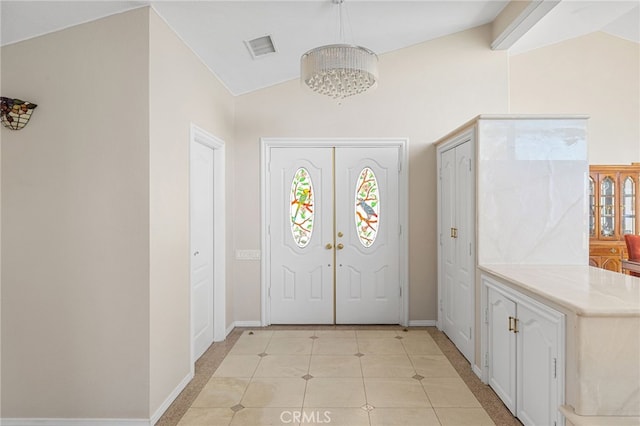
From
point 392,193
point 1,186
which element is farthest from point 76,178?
point 392,193

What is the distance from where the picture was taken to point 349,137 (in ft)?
13.9

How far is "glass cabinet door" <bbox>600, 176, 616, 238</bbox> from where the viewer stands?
5121 mm

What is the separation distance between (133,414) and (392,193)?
3.20 meters

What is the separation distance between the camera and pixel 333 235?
4348 mm

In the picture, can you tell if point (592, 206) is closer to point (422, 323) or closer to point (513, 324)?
point (422, 323)

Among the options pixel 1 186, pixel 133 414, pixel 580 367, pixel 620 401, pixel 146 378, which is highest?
pixel 1 186

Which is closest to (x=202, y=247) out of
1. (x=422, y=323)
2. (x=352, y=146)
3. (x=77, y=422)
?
(x=77, y=422)

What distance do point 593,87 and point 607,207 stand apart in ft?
5.51

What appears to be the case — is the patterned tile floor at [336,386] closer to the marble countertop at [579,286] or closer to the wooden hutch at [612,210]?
the marble countertop at [579,286]

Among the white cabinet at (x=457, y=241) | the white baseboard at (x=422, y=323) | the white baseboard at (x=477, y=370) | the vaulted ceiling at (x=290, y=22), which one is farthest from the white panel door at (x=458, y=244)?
the vaulted ceiling at (x=290, y=22)

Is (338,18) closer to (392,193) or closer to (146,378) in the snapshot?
(392,193)

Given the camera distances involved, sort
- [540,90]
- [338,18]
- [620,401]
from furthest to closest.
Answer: [540,90], [338,18], [620,401]

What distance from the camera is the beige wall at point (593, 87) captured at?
4.75 meters

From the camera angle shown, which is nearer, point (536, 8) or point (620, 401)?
point (620, 401)
